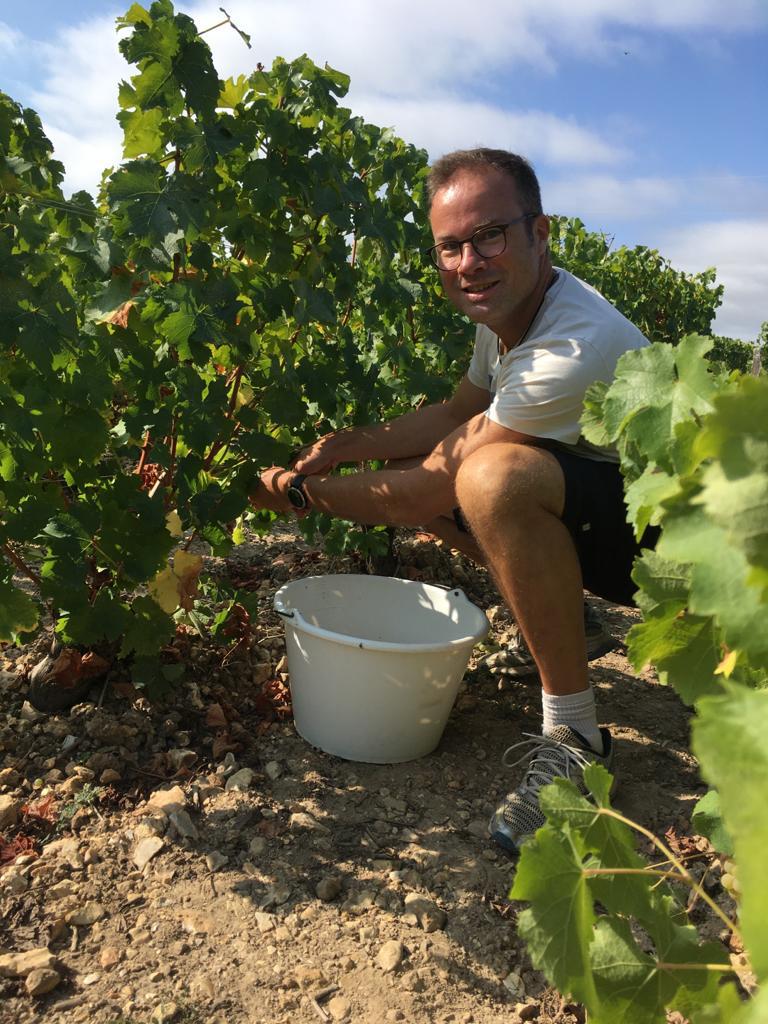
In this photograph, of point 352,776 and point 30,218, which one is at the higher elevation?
point 30,218

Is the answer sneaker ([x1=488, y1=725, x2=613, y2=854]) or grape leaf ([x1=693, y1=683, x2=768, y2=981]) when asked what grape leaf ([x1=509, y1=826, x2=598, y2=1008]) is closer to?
grape leaf ([x1=693, y1=683, x2=768, y2=981])

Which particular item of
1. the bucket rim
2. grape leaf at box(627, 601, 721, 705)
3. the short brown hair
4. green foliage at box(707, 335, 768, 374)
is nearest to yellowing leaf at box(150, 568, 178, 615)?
the bucket rim

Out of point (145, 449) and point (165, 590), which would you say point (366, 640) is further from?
point (145, 449)

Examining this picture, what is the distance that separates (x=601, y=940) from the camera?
1.13 meters

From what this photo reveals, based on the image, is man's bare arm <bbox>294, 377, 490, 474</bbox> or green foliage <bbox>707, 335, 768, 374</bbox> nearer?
man's bare arm <bbox>294, 377, 490, 474</bbox>

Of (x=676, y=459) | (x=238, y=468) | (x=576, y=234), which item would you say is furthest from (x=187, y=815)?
(x=576, y=234)

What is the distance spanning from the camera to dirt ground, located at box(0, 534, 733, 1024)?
1656 mm

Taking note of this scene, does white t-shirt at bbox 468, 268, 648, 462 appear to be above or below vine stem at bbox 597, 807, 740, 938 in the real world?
above

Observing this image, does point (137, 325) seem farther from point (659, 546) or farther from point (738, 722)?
point (738, 722)

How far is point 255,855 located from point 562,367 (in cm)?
133

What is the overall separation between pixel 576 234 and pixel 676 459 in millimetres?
6366

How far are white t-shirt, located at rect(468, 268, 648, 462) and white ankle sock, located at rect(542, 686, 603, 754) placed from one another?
61cm

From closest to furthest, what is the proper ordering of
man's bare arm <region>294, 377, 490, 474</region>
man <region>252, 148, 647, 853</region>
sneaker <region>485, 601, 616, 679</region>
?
man <region>252, 148, 647, 853</region>
man's bare arm <region>294, 377, 490, 474</region>
sneaker <region>485, 601, 616, 679</region>

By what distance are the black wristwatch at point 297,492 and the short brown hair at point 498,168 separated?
912mm
